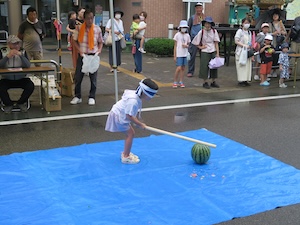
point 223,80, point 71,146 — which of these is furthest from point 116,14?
point 71,146

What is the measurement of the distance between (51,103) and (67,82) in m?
1.29

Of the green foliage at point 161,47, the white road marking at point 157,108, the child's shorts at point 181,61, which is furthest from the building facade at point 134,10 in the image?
the white road marking at point 157,108

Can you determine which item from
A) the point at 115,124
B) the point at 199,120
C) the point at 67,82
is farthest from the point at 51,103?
the point at 115,124

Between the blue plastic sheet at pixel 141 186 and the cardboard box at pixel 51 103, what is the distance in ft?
6.84

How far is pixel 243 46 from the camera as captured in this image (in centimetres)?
1014

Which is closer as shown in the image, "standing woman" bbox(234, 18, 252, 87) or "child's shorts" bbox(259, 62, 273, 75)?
"standing woman" bbox(234, 18, 252, 87)

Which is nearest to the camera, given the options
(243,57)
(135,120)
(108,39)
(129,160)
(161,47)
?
(135,120)

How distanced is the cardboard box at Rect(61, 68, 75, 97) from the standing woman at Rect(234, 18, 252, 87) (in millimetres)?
4380

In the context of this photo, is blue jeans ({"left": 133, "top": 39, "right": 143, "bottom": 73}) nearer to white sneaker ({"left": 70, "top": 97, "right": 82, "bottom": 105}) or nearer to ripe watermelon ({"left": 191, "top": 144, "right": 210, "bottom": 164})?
white sneaker ({"left": 70, "top": 97, "right": 82, "bottom": 105})

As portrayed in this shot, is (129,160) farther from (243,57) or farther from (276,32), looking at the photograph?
(276,32)

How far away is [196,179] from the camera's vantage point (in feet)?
15.2

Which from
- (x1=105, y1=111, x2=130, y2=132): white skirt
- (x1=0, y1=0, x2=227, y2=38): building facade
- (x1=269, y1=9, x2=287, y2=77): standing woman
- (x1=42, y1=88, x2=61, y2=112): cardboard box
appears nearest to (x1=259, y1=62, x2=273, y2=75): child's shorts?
(x1=269, y1=9, x2=287, y2=77): standing woman

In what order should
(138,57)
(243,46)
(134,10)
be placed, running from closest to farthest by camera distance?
(243,46) → (138,57) → (134,10)

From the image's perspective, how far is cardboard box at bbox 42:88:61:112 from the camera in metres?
7.46
